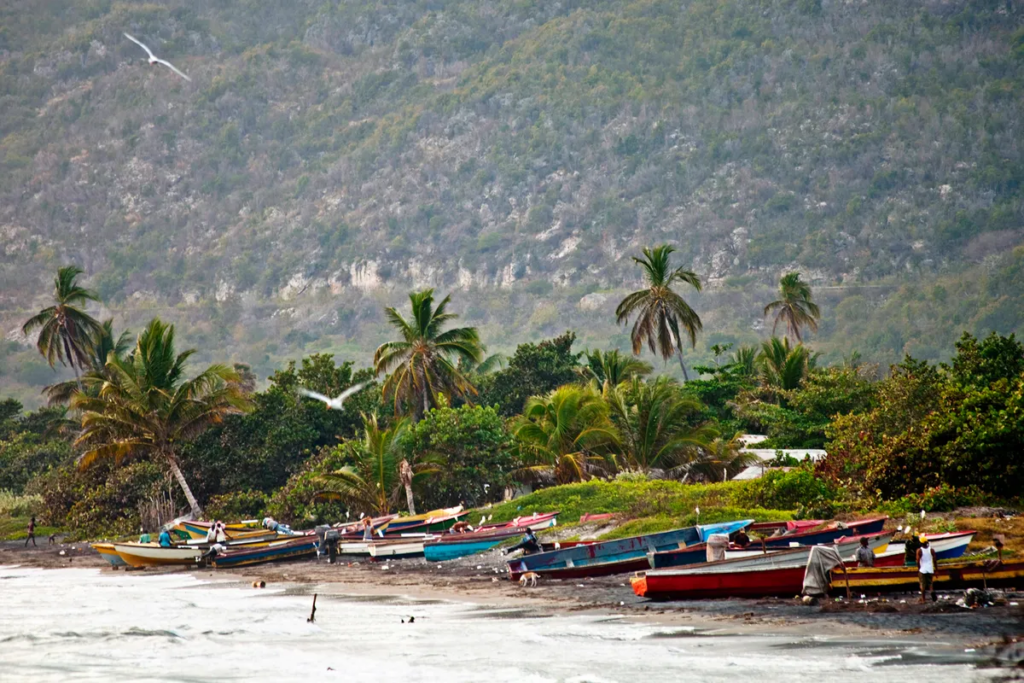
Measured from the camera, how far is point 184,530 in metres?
43.8

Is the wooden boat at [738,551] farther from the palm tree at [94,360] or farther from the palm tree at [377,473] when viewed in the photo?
the palm tree at [94,360]

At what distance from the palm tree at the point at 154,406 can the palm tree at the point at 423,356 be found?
6799 millimetres

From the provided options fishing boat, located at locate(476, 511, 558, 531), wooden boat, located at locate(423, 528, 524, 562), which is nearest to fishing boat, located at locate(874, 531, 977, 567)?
Answer: wooden boat, located at locate(423, 528, 524, 562)

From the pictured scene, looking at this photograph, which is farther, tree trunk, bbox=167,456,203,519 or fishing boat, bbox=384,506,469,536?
tree trunk, bbox=167,456,203,519

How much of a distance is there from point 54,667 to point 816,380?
39162mm

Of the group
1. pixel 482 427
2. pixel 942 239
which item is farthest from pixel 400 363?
pixel 942 239

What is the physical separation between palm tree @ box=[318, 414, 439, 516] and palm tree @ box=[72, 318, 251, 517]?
7453 millimetres

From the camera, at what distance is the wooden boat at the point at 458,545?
33250mm

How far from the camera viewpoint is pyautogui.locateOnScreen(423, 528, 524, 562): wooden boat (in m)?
33.2

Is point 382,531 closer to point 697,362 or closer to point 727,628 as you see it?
point 727,628

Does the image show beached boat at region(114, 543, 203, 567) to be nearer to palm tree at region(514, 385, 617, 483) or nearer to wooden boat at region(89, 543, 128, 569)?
wooden boat at region(89, 543, 128, 569)

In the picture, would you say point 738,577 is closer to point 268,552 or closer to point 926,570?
point 926,570

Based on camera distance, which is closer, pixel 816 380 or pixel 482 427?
→ pixel 482 427

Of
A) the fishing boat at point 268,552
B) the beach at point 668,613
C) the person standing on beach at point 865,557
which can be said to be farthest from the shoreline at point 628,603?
the person standing on beach at point 865,557
